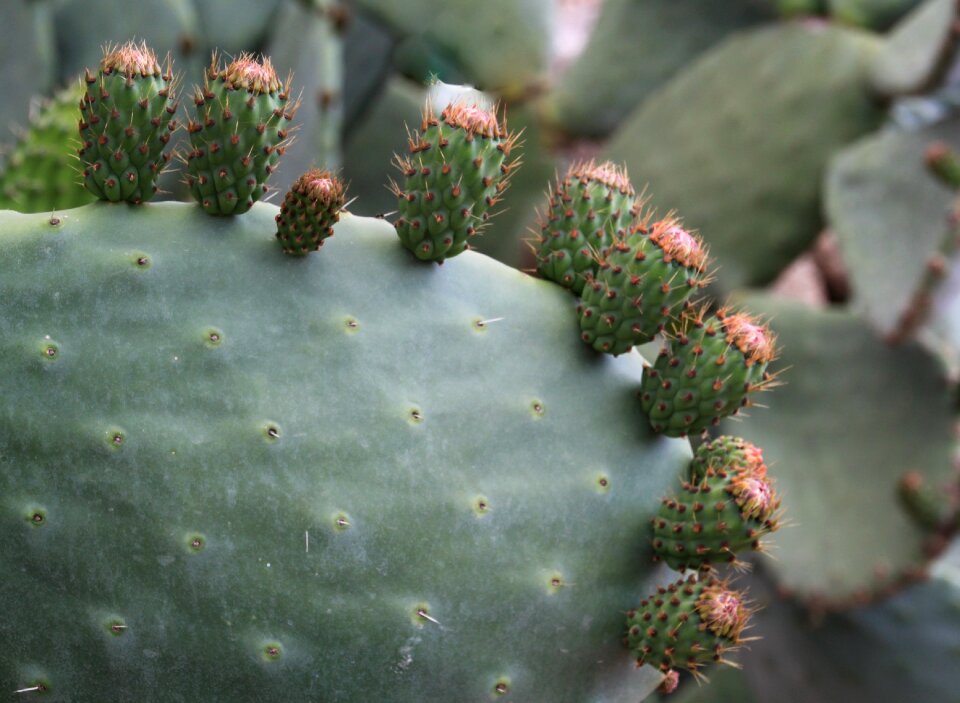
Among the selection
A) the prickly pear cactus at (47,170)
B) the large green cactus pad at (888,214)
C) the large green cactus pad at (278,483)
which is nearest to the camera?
the large green cactus pad at (278,483)

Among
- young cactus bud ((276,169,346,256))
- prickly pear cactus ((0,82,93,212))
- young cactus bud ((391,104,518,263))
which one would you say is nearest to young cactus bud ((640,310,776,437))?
young cactus bud ((391,104,518,263))

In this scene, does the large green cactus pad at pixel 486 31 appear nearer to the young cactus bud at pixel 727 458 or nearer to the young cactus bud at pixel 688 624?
the young cactus bud at pixel 727 458

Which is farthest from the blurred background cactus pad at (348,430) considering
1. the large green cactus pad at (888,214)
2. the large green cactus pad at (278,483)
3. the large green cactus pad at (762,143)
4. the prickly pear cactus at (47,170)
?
the large green cactus pad at (762,143)

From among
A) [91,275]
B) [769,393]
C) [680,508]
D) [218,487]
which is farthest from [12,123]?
[769,393]

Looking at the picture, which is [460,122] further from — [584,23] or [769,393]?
[584,23]

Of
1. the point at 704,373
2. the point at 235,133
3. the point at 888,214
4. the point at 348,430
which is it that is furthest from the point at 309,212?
the point at 888,214

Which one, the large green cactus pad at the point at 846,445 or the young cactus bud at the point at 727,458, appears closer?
the young cactus bud at the point at 727,458

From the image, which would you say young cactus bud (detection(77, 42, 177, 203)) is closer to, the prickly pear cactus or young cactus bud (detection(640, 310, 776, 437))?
the prickly pear cactus
